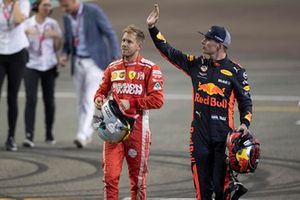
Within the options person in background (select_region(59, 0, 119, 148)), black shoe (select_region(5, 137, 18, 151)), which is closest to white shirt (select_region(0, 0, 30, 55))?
person in background (select_region(59, 0, 119, 148))

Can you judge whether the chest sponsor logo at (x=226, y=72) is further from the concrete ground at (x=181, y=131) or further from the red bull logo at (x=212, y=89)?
the concrete ground at (x=181, y=131)

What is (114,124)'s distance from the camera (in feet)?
35.4

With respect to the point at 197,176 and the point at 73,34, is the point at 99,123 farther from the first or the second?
the point at 73,34

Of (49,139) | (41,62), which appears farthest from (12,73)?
(49,139)

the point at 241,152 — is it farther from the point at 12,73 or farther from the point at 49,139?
the point at 49,139

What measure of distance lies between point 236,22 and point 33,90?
48.6ft

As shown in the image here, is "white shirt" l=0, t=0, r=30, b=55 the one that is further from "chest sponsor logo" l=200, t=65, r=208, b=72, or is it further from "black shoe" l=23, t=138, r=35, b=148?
"chest sponsor logo" l=200, t=65, r=208, b=72

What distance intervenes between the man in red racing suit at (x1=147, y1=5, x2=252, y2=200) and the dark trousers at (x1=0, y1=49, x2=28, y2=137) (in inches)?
210

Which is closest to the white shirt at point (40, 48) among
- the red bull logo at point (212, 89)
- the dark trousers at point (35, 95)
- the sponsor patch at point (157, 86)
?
the dark trousers at point (35, 95)

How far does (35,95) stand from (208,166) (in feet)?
19.9

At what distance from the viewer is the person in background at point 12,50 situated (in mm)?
15664

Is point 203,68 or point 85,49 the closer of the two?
point 203,68

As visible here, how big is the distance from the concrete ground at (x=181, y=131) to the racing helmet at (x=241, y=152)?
190cm

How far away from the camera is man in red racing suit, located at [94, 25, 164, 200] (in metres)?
11.0
